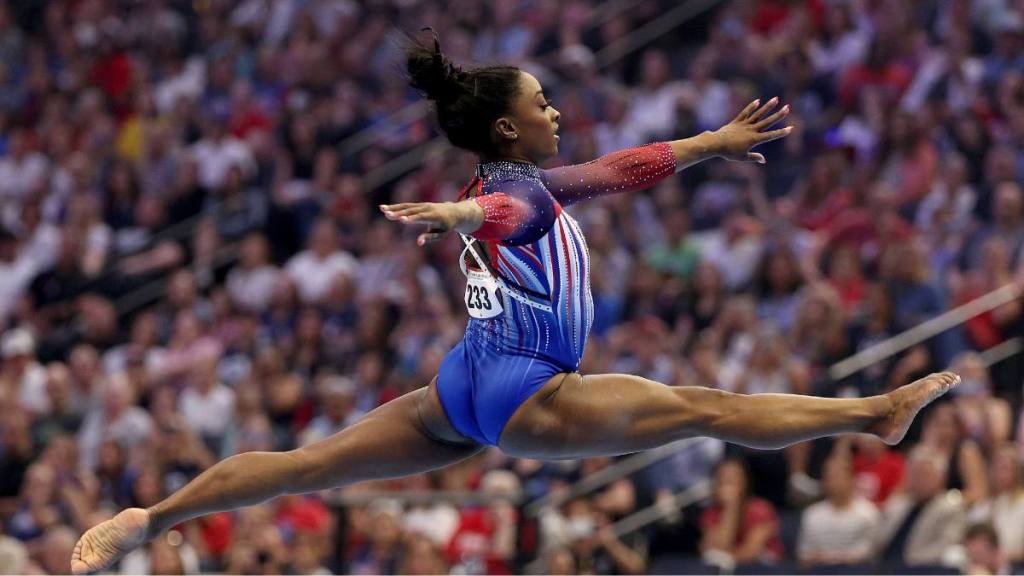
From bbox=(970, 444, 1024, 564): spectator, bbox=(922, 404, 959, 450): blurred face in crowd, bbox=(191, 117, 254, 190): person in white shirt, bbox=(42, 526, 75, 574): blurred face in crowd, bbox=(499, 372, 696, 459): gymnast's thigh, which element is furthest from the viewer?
bbox=(191, 117, 254, 190): person in white shirt

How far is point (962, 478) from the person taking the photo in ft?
25.9

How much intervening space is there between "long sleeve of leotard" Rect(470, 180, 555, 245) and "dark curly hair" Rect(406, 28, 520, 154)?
28cm

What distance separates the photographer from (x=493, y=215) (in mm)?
4258

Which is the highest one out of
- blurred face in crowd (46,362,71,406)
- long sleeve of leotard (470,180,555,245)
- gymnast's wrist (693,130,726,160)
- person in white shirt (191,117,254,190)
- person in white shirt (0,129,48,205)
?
person in white shirt (0,129,48,205)

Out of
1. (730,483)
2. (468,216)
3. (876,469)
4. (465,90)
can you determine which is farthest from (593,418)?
(876,469)

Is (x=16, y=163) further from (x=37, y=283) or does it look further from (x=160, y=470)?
(x=160, y=470)

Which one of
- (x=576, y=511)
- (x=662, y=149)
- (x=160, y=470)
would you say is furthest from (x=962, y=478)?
(x=160, y=470)

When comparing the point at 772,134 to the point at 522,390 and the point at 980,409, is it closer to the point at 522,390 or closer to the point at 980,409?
the point at 522,390

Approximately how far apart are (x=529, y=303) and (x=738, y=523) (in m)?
4.07

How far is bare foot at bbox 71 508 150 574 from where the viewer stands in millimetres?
4883

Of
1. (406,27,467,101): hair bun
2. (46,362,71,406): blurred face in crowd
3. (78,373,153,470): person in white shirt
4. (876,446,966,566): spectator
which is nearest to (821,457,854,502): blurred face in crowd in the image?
(876,446,966,566): spectator

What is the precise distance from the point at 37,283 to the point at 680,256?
537 centimetres

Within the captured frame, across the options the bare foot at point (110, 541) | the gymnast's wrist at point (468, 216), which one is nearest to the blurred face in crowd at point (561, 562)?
the bare foot at point (110, 541)

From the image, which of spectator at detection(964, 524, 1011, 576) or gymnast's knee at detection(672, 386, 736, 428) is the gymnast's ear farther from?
spectator at detection(964, 524, 1011, 576)
